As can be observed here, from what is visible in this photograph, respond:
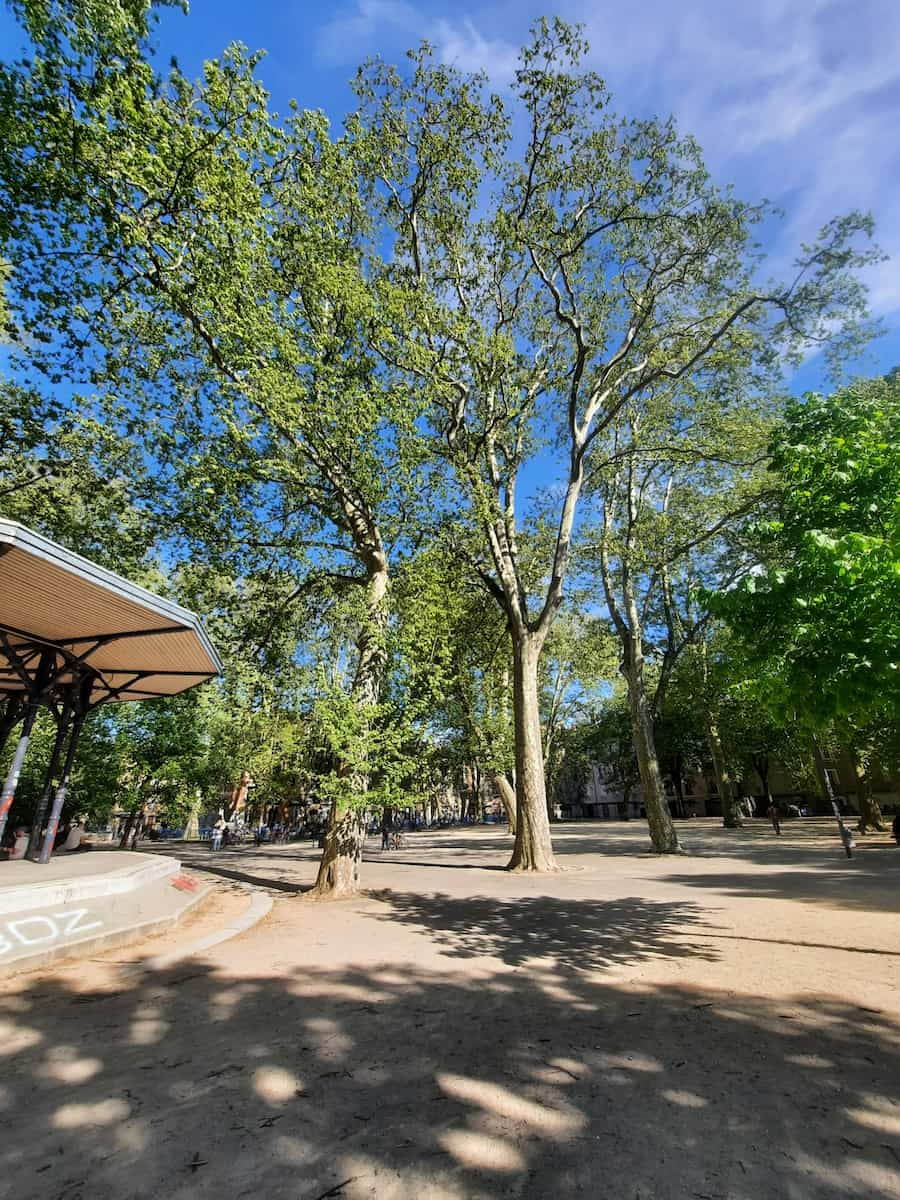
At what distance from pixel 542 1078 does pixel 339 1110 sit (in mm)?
1319

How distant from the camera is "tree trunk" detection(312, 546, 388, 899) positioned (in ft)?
36.1

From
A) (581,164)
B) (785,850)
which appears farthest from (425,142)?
(785,850)

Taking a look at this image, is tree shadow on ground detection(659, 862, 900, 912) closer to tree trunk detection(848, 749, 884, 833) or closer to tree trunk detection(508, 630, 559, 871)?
tree trunk detection(508, 630, 559, 871)

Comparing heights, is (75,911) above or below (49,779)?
below

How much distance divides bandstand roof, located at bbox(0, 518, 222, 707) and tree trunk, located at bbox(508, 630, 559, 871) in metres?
8.16

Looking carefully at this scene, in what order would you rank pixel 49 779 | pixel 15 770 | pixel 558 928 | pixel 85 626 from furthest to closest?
pixel 49 779
pixel 85 626
pixel 15 770
pixel 558 928

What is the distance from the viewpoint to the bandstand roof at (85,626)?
768 centimetres

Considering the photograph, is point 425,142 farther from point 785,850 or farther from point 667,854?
point 785,850

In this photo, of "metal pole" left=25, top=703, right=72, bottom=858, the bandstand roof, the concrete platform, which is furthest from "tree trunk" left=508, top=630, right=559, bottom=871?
"metal pole" left=25, top=703, right=72, bottom=858

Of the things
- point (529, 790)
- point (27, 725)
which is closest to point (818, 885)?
point (529, 790)

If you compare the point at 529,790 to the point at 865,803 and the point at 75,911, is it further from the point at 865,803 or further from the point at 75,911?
the point at 865,803

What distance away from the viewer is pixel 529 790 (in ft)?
47.5

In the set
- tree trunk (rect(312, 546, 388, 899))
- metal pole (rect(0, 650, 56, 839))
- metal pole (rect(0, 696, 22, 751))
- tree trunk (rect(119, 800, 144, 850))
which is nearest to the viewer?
metal pole (rect(0, 650, 56, 839))

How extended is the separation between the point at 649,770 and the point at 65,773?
17.1 m
